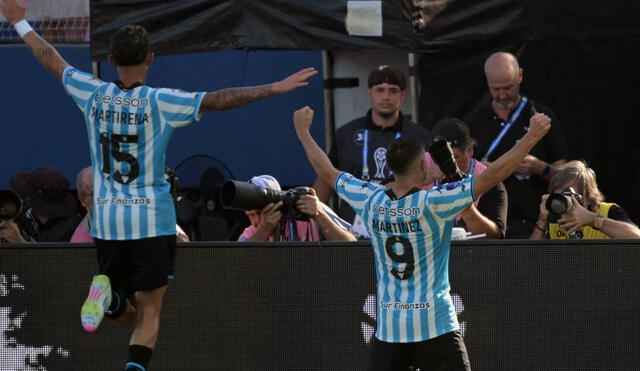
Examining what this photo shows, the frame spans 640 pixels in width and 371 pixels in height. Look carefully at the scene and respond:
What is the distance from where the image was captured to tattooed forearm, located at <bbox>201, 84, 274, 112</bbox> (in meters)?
7.18

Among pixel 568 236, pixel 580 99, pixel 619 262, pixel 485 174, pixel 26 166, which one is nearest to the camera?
pixel 485 174

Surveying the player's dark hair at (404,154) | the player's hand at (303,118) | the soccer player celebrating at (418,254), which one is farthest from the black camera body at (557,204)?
the player's hand at (303,118)

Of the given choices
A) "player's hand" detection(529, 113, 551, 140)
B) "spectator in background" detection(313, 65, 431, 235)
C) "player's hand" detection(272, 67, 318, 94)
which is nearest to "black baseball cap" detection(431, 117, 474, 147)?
"spectator in background" detection(313, 65, 431, 235)

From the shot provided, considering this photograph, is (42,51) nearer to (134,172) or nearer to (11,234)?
(134,172)

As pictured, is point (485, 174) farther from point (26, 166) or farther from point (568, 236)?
point (26, 166)

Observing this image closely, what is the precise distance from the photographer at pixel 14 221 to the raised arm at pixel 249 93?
1815mm

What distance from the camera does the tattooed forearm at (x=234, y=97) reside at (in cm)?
718

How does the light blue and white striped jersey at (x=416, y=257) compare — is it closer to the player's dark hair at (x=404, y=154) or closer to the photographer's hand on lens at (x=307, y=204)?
the player's dark hair at (x=404, y=154)

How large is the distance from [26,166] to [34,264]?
4032 mm

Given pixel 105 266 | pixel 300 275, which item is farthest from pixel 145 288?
pixel 300 275

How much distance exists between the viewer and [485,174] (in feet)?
23.6

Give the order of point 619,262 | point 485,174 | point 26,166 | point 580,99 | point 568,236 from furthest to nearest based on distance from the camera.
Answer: point 26,166 < point 580,99 < point 568,236 < point 619,262 < point 485,174

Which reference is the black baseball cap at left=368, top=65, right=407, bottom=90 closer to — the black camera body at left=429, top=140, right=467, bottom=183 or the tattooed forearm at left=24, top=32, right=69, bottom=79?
the black camera body at left=429, top=140, right=467, bottom=183

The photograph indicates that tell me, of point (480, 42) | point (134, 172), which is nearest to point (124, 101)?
point (134, 172)
